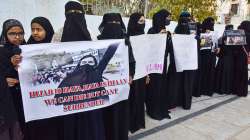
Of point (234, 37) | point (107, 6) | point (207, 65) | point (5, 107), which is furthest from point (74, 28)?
point (234, 37)

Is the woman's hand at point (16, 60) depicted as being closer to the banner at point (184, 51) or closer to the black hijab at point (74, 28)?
the black hijab at point (74, 28)

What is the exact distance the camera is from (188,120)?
17.1 ft

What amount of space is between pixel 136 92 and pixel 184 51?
55.1 inches

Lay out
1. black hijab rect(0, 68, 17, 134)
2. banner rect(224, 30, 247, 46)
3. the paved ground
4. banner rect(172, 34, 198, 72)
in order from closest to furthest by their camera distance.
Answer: black hijab rect(0, 68, 17, 134) → the paved ground → banner rect(172, 34, 198, 72) → banner rect(224, 30, 247, 46)

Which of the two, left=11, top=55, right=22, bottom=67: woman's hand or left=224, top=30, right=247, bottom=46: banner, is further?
left=224, top=30, right=247, bottom=46: banner

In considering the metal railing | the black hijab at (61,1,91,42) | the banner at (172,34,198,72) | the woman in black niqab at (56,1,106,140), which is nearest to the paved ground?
the banner at (172,34,198,72)

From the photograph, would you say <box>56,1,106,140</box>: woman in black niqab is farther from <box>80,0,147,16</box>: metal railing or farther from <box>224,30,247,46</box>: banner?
<box>224,30,247,46</box>: banner

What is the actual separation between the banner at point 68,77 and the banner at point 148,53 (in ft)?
3.04

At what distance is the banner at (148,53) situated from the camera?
423 centimetres

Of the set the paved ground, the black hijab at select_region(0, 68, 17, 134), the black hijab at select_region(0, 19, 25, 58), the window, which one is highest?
the window

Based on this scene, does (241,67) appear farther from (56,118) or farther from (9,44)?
(9,44)

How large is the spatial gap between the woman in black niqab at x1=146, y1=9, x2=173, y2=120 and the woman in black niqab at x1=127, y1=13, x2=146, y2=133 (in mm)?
525

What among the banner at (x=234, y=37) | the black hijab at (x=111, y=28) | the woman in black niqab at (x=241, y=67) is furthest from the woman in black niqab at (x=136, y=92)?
the woman in black niqab at (x=241, y=67)

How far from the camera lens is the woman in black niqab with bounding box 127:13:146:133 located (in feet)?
14.3
